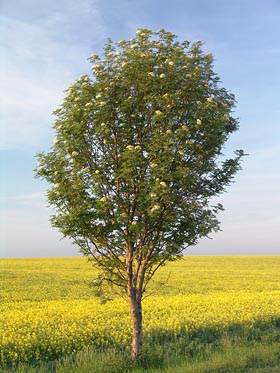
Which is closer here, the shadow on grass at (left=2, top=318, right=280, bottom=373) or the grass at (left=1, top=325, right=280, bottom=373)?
the grass at (left=1, top=325, right=280, bottom=373)

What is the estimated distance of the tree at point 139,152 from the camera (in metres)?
10.3

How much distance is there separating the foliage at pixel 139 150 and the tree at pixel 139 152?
25 mm

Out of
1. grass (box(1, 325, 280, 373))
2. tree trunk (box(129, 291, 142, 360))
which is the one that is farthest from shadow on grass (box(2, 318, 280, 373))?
tree trunk (box(129, 291, 142, 360))

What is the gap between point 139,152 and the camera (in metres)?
10.2

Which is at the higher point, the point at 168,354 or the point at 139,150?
the point at 139,150

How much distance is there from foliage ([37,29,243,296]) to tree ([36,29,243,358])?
0.02 m

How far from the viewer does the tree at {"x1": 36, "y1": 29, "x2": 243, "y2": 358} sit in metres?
10.3

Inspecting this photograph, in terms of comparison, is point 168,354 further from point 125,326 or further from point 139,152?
point 139,152

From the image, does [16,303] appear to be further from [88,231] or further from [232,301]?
[88,231]

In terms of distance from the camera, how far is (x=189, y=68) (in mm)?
10742

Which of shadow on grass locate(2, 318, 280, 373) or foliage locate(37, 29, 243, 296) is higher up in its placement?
foliage locate(37, 29, 243, 296)

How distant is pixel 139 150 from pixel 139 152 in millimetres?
54

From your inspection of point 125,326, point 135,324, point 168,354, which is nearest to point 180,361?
point 168,354

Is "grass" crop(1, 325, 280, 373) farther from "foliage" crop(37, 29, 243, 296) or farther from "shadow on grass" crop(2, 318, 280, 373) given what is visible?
"foliage" crop(37, 29, 243, 296)
